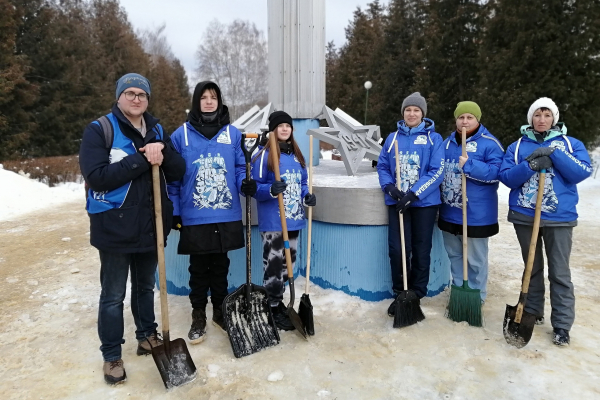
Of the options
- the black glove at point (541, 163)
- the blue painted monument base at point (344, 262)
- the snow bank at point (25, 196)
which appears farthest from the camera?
the snow bank at point (25, 196)

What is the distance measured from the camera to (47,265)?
541 cm

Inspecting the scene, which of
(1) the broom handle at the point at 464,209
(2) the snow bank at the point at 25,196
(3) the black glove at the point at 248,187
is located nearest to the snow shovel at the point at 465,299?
(1) the broom handle at the point at 464,209

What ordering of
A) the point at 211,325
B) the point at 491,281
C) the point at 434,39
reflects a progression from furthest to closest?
1. the point at 434,39
2. the point at 491,281
3. the point at 211,325

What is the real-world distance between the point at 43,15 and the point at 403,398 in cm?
2292

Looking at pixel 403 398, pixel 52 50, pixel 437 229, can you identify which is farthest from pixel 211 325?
pixel 52 50

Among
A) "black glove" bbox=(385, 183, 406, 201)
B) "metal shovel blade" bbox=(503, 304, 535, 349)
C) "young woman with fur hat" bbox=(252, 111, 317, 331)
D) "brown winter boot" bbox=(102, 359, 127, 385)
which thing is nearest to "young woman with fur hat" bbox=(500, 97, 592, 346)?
"metal shovel blade" bbox=(503, 304, 535, 349)

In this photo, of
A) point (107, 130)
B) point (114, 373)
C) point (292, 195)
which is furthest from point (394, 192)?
point (114, 373)

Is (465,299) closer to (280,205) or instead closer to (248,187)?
(280,205)

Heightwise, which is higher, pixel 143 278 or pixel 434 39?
pixel 434 39

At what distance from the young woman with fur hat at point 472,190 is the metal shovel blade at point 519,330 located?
22.7 inches

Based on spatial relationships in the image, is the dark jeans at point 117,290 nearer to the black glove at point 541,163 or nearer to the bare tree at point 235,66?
the black glove at point 541,163

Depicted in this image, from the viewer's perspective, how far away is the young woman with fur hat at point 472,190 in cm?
337

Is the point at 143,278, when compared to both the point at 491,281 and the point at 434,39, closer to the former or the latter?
the point at 491,281

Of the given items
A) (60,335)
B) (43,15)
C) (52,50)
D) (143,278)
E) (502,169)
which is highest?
(43,15)
